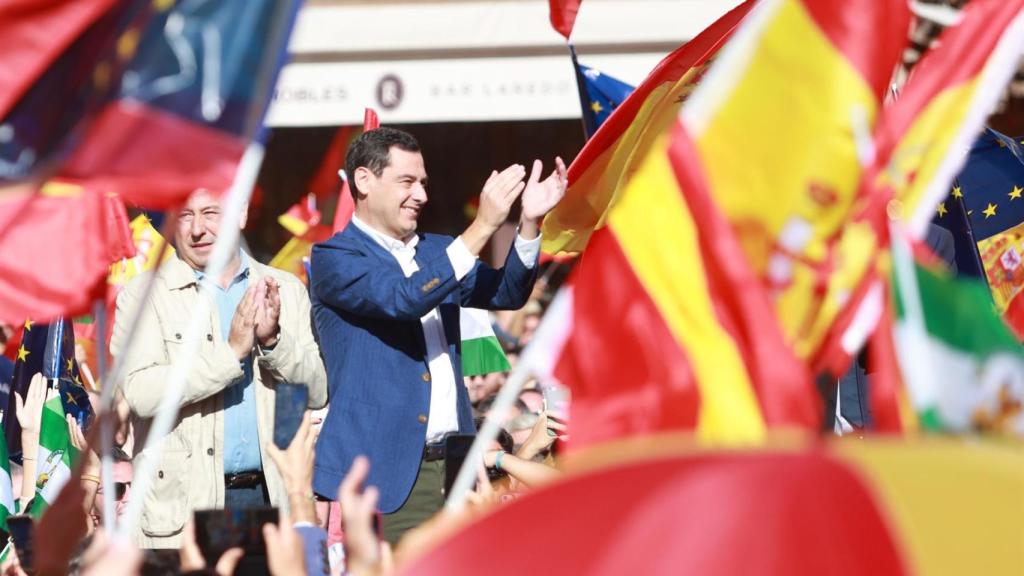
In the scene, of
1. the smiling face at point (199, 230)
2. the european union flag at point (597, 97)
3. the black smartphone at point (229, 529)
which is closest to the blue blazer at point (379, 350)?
the smiling face at point (199, 230)

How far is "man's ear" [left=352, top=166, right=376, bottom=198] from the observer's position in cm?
548

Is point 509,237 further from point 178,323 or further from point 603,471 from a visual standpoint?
point 603,471

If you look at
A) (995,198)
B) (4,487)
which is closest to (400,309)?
(4,487)

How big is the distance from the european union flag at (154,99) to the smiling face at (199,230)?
1.81m

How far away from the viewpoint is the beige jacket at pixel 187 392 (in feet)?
17.1

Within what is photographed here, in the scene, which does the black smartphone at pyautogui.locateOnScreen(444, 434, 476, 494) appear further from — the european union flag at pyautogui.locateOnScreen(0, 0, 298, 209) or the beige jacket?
the european union flag at pyautogui.locateOnScreen(0, 0, 298, 209)

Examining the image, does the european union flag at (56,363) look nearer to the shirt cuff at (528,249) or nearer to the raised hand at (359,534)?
the shirt cuff at (528,249)

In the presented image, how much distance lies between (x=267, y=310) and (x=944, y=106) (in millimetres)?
2236

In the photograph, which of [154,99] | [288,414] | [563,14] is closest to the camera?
[154,99]

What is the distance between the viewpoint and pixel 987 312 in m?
3.21

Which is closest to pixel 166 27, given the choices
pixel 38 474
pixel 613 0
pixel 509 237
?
pixel 38 474

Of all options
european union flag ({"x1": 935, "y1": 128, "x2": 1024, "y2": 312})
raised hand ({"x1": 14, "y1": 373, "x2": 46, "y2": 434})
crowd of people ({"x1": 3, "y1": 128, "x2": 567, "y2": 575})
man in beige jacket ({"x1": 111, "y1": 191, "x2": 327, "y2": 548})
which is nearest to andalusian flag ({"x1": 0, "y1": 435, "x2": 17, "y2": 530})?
raised hand ({"x1": 14, "y1": 373, "x2": 46, "y2": 434})

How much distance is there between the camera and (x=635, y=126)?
17.4 feet

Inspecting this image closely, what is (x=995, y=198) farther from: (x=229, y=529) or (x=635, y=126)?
(x=229, y=529)
